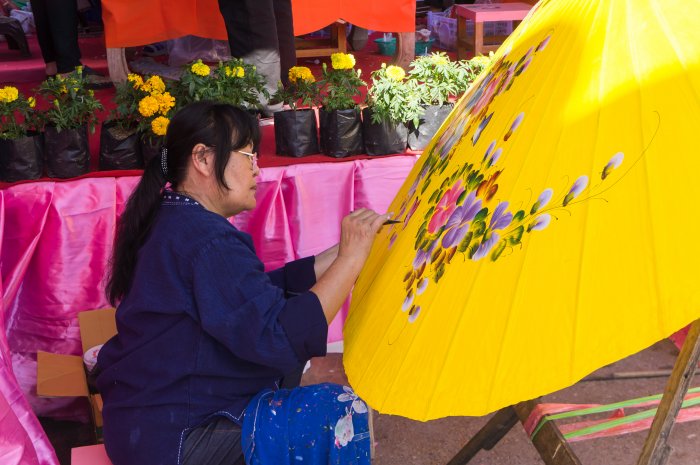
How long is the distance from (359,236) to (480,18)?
148 inches

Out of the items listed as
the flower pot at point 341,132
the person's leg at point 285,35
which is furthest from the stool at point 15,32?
the flower pot at point 341,132

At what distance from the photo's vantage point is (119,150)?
2730 mm

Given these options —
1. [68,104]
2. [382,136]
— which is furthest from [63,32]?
[382,136]

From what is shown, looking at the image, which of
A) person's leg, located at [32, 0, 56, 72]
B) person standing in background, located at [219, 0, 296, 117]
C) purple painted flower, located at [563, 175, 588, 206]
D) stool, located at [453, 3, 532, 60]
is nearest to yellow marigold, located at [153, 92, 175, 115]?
person standing in background, located at [219, 0, 296, 117]

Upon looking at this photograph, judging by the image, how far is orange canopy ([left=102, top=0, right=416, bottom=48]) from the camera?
4195 millimetres

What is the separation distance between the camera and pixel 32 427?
6.48 feet

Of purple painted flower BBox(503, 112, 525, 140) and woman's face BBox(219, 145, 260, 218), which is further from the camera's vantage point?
woman's face BBox(219, 145, 260, 218)

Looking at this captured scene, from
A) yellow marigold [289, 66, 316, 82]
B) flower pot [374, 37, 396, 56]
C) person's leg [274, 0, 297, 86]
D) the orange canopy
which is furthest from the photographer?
flower pot [374, 37, 396, 56]

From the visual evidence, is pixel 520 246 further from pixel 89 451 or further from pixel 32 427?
pixel 32 427

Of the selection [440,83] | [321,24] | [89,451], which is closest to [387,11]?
[321,24]

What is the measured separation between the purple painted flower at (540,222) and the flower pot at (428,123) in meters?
1.94

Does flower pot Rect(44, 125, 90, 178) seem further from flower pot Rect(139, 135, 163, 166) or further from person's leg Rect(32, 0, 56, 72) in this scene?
person's leg Rect(32, 0, 56, 72)

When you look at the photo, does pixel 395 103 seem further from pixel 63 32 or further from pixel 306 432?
pixel 63 32

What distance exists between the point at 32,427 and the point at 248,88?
1.46 m
